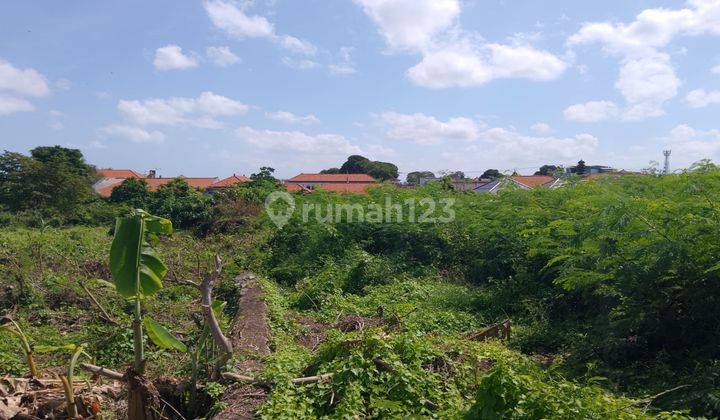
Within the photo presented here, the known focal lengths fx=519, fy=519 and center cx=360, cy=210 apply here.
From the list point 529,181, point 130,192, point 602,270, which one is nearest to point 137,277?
point 602,270

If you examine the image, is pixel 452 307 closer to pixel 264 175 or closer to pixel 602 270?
pixel 602 270

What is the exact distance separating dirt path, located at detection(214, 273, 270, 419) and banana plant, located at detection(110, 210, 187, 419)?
0.53 meters

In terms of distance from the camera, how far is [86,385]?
3.64 metres

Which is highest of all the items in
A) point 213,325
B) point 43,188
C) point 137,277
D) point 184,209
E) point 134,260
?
point 43,188

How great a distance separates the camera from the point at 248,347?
4.78m

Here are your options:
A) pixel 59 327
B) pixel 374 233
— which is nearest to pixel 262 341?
pixel 59 327

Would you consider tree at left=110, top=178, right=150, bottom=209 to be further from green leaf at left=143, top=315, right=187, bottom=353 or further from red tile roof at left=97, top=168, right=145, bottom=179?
red tile roof at left=97, top=168, right=145, bottom=179

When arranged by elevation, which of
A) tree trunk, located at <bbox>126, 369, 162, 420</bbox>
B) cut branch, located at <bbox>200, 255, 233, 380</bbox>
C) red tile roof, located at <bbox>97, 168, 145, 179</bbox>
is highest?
red tile roof, located at <bbox>97, 168, 145, 179</bbox>

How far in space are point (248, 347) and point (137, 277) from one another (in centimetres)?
177

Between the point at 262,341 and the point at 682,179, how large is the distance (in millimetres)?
5712

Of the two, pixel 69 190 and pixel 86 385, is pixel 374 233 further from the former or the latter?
pixel 69 190

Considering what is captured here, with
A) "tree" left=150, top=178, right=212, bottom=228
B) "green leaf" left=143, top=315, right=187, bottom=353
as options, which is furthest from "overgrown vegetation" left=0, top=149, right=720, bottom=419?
"tree" left=150, top=178, right=212, bottom=228

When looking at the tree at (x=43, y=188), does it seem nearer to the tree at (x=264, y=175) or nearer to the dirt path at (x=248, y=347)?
the tree at (x=264, y=175)

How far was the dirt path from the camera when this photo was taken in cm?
351
